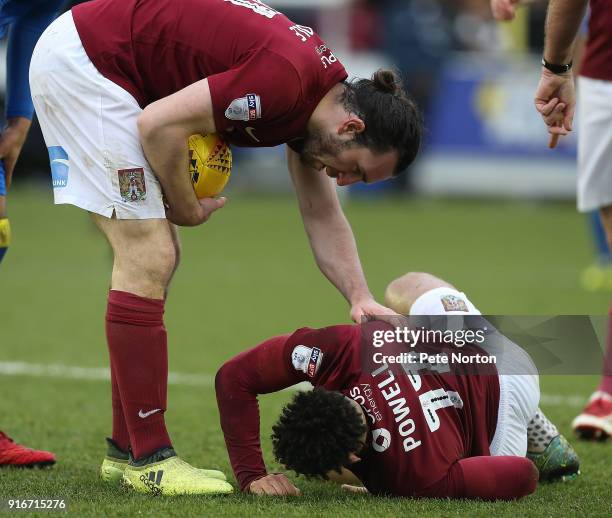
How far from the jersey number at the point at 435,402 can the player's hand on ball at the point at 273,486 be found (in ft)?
1.68

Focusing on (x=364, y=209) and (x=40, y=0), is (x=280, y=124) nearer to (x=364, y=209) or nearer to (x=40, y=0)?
(x=40, y=0)

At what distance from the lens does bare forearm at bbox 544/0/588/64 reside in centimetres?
398

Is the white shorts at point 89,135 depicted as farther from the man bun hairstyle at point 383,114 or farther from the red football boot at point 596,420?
the red football boot at point 596,420

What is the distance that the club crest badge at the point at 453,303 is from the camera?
4121mm

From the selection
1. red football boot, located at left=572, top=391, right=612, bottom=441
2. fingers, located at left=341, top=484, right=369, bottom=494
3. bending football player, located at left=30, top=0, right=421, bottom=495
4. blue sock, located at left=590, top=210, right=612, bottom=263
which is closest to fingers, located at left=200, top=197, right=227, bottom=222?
bending football player, located at left=30, top=0, right=421, bottom=495

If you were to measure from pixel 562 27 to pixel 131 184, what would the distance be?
1.56 meters

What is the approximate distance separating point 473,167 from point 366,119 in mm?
13112

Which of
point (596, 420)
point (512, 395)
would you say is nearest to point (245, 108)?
point (512, 395)

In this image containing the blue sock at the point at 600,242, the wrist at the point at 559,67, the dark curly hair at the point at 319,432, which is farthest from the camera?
the blue sock at the point at 600,242

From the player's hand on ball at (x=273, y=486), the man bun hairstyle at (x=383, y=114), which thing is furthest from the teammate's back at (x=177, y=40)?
the player's hand on ball at (x=273, y=486)

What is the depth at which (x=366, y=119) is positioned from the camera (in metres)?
3.80

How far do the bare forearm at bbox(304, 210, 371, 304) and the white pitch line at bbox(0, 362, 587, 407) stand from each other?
1.73 m

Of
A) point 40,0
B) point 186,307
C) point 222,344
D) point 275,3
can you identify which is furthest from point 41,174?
point 40,0

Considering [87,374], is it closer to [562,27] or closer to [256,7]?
[256,7]
